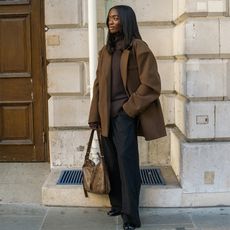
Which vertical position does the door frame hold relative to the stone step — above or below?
above

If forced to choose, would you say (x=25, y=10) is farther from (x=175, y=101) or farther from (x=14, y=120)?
(x=175, y=101)

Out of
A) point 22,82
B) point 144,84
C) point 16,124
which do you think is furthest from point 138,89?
point 16,124

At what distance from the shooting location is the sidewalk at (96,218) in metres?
4.57

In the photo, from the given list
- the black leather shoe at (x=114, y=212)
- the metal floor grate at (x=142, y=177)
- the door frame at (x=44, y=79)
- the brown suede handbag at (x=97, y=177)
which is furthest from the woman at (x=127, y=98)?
the door frame at (x=44, y=79)

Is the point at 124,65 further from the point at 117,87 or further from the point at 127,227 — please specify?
the point at 127,227

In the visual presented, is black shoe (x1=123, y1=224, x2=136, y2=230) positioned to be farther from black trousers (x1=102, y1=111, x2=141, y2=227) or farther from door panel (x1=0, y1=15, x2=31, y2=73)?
door panel (x1=0, y1=15, x2=31, y2=73)

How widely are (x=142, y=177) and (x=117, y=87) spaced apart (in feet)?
4.22

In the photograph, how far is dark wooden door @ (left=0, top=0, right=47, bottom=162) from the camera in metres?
6.14

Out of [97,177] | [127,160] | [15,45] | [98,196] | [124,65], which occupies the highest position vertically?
[15,45]

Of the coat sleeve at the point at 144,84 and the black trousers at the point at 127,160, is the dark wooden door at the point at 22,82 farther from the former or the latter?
the coat sleeve at the point at 144,84

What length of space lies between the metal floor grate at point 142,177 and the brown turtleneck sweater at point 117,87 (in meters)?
1.05

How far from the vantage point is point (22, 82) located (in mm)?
6227

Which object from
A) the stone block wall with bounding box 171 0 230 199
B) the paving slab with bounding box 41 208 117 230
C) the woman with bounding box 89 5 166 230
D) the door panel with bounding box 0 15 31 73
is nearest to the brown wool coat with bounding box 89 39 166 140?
the woman with bounding box 89 5 166 230

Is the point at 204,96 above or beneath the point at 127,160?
above
